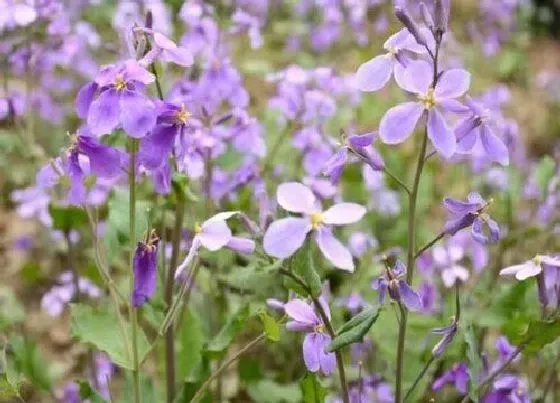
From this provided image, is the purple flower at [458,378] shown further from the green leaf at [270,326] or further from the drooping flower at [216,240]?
the drooping flower at [216,240]

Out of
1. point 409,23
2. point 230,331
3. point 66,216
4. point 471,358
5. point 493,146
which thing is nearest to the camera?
point 409,23

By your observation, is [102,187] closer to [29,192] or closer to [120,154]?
[29,192]

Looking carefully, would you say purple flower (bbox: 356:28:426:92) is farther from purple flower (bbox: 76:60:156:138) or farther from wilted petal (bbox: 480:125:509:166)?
purple flower (bbox: 76:60:156:138)

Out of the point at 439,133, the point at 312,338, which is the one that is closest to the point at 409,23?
the point at 439,133

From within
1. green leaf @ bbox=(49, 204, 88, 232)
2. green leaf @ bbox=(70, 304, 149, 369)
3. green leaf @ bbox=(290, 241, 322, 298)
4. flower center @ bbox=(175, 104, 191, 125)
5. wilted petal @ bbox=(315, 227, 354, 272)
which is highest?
flower center @ bbox=(175, 104, 191, 125)

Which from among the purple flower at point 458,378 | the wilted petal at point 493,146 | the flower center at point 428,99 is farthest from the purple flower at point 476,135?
the purple flower at point 458,378

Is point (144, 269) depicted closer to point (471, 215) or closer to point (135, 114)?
point (135, 114)

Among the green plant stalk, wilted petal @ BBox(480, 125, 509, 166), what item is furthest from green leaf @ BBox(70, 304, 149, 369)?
wilted petal @ BBox(480, 125, 509, 166)

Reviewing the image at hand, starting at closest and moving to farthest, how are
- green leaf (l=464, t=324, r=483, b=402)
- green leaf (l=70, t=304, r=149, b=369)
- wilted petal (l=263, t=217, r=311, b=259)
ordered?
wilted petal (l=263, t=217, r=311, b=259) < green leaf (l=464, t=324, r=483, b=402) < green leaf (l=70, t=304, r=149, b=369)
